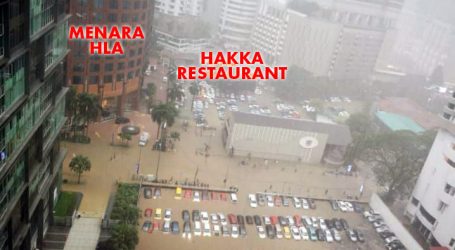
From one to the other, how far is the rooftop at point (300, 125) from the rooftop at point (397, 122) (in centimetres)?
1669

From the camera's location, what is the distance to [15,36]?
20.9m

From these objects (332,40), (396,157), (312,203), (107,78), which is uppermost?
(332,40)

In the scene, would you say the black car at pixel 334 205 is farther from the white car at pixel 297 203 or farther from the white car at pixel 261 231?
the white car at pixel 261 231

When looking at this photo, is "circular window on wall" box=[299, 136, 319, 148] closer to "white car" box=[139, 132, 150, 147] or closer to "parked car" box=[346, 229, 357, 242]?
"parked car" box=[346, 229, 357, 242]

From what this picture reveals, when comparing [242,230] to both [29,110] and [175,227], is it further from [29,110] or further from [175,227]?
[29,110]

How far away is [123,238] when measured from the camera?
35625mm

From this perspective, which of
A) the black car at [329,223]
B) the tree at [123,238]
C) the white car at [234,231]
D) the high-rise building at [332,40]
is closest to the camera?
the tree at [123,238]

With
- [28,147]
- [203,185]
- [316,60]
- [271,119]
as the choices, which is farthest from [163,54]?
[28,147]

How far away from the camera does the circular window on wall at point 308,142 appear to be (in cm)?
6113

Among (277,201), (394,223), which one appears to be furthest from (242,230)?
(394,223)

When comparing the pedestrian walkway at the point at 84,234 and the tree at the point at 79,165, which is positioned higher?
the tree at the point at 79,165

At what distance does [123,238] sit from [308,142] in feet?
110

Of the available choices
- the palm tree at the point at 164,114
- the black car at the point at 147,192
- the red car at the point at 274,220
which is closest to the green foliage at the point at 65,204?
the black car at the point at 147,192

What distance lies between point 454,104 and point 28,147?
41.4 metres
